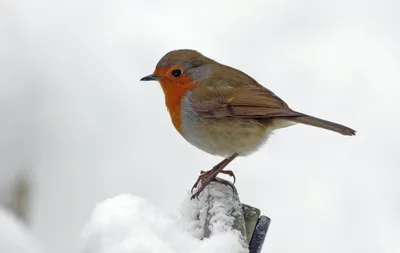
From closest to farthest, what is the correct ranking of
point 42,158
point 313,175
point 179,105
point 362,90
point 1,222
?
point 1,222, point 179,105, point 42,158, point 313,175, point 362,90

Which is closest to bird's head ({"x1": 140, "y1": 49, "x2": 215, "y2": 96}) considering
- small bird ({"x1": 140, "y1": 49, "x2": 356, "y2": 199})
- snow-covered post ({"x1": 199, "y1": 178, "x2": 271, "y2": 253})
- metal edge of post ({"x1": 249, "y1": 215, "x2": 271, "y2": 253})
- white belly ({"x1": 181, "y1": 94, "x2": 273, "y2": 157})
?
small bird ({"x1": 140, "y1": 49, "x2": 356, "y2": 199})

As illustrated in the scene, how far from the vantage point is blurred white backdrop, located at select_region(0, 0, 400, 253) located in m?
5.08

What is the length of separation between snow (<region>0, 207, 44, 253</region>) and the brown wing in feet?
8.33

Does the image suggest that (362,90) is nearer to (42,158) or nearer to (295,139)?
(295,139)

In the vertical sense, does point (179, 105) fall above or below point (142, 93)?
below

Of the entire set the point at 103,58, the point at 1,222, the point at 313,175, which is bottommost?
the point at 1,222

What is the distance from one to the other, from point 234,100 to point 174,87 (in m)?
0.27

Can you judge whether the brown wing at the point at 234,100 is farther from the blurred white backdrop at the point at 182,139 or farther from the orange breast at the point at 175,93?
the blurred white backdrop at the point at 182,139

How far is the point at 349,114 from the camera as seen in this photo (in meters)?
6.10

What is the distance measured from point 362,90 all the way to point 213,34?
1.33 m

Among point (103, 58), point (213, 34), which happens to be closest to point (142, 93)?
point (103, 58)

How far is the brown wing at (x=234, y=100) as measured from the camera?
3492 mm

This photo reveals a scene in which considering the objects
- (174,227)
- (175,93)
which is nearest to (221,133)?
(175,93)

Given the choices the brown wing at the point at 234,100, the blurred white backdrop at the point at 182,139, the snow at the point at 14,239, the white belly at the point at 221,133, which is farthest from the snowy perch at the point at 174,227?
the blurred white backdrop at the point at 182,139
